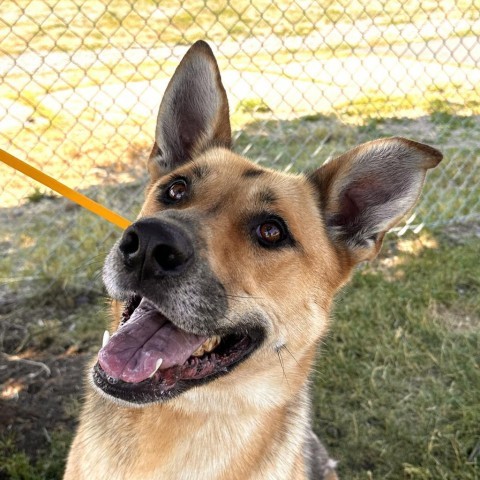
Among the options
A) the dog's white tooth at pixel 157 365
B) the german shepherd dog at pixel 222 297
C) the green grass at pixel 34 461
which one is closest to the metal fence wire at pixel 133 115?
the green grass at pixel 34 461

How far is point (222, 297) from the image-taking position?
2.19 m

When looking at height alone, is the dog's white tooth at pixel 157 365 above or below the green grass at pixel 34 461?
above

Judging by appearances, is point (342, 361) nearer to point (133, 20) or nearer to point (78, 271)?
point (78, 271)

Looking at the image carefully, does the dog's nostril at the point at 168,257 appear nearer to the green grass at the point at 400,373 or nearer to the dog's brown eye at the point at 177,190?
the dog's brown eye at the point at 177,190

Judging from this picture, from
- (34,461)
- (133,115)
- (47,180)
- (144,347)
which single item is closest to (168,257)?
(144,347)

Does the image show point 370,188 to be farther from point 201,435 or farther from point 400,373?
point 400,373

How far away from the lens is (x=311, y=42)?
10.3 m

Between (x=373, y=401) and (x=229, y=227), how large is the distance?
89.0 inches

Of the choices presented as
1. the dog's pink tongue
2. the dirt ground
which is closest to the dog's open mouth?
the dog's pink tongue

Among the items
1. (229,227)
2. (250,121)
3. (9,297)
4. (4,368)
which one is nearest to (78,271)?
(9,297)

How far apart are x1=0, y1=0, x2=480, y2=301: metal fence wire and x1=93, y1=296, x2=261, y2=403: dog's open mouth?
2.15 metres

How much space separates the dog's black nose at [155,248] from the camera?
2.01 m

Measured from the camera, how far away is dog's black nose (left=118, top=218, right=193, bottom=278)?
6.58 ft

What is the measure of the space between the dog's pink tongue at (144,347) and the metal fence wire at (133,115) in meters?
2.14
